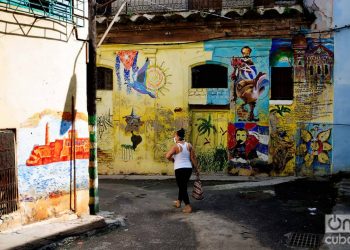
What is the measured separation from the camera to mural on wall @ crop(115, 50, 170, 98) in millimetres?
14672

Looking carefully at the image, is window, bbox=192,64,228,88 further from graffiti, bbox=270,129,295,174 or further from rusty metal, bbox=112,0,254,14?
graffiti, bbox=270,129,295,174

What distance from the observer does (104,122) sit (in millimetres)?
15297

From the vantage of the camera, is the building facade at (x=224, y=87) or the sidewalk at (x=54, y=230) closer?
the sidewalk at (x=54, y=230)

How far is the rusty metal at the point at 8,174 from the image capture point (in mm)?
7031

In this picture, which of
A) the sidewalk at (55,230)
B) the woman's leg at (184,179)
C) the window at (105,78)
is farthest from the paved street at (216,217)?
the window at (105,78)

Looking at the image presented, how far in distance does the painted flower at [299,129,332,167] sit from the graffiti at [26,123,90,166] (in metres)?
7.22

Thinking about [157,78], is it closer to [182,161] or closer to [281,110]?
[281,110]

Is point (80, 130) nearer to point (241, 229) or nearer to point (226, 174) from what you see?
point (241, 229)

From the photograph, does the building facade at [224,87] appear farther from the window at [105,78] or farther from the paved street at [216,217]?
the paved street at [216,217]

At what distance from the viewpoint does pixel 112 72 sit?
1522cm

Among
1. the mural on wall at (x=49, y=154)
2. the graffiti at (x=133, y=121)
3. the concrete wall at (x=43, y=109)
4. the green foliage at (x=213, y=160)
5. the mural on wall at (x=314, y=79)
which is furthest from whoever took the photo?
the graffiti at (x=133, y=121)

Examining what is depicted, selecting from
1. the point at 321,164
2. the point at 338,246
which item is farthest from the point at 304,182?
the point at 338,246

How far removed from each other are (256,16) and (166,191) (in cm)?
588

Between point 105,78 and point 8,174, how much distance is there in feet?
28.1
